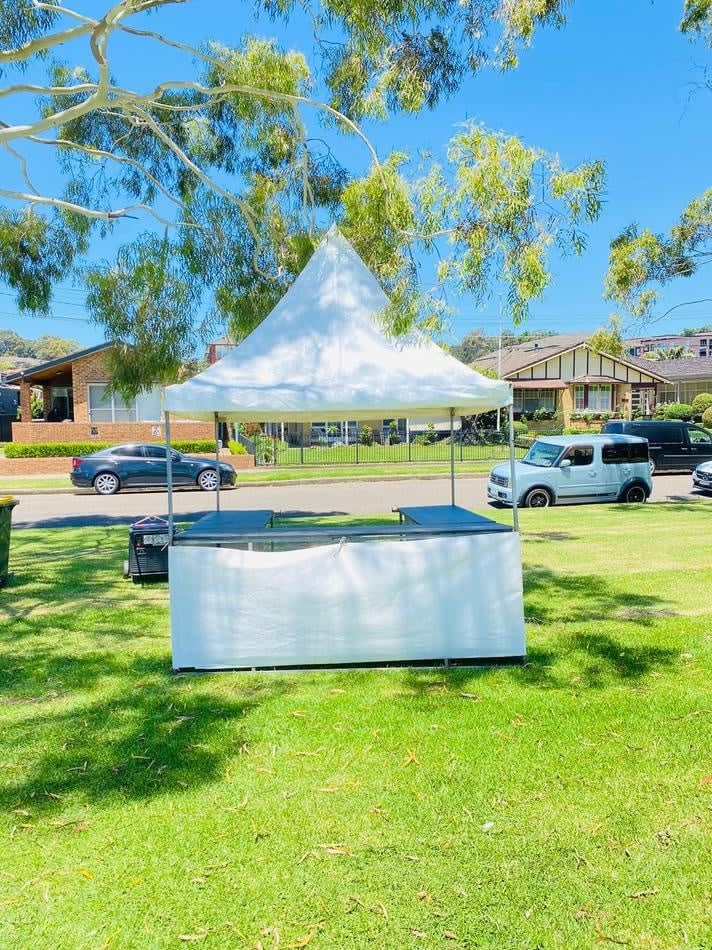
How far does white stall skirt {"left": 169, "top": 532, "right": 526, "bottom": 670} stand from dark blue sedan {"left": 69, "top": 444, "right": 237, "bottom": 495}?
15.6m

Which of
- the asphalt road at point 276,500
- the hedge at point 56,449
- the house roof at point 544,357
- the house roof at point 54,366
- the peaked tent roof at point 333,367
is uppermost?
the house roof at point 544,357

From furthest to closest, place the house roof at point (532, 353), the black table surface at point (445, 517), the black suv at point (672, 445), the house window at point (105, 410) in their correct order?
the house roof at point (532, 353) → the house window at point (105, 410) → the black suv at point (672, 445) → the black table surface at point (445, 517)

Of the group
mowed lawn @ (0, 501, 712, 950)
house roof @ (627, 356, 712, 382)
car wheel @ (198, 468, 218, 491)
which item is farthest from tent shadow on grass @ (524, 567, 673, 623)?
house roof @ (627, 356, 712, 382)

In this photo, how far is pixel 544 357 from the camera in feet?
152

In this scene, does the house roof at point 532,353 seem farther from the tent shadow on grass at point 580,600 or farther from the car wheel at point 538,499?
the tent shadow on grass at point 580,600

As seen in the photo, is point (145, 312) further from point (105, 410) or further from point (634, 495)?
point (105, 410)

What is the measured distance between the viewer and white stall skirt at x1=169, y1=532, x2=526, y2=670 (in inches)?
218

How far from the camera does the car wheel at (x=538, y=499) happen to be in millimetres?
16125

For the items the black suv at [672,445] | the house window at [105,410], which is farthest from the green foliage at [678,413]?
the house window at [105,410]

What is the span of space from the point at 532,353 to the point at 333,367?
157ft

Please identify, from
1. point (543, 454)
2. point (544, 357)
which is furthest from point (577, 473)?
point (544, 357)

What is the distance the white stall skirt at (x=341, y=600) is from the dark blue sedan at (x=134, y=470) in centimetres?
1561

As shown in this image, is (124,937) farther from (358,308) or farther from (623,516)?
(623,516)

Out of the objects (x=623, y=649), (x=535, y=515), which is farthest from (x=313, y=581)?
(x=535, y=515)
